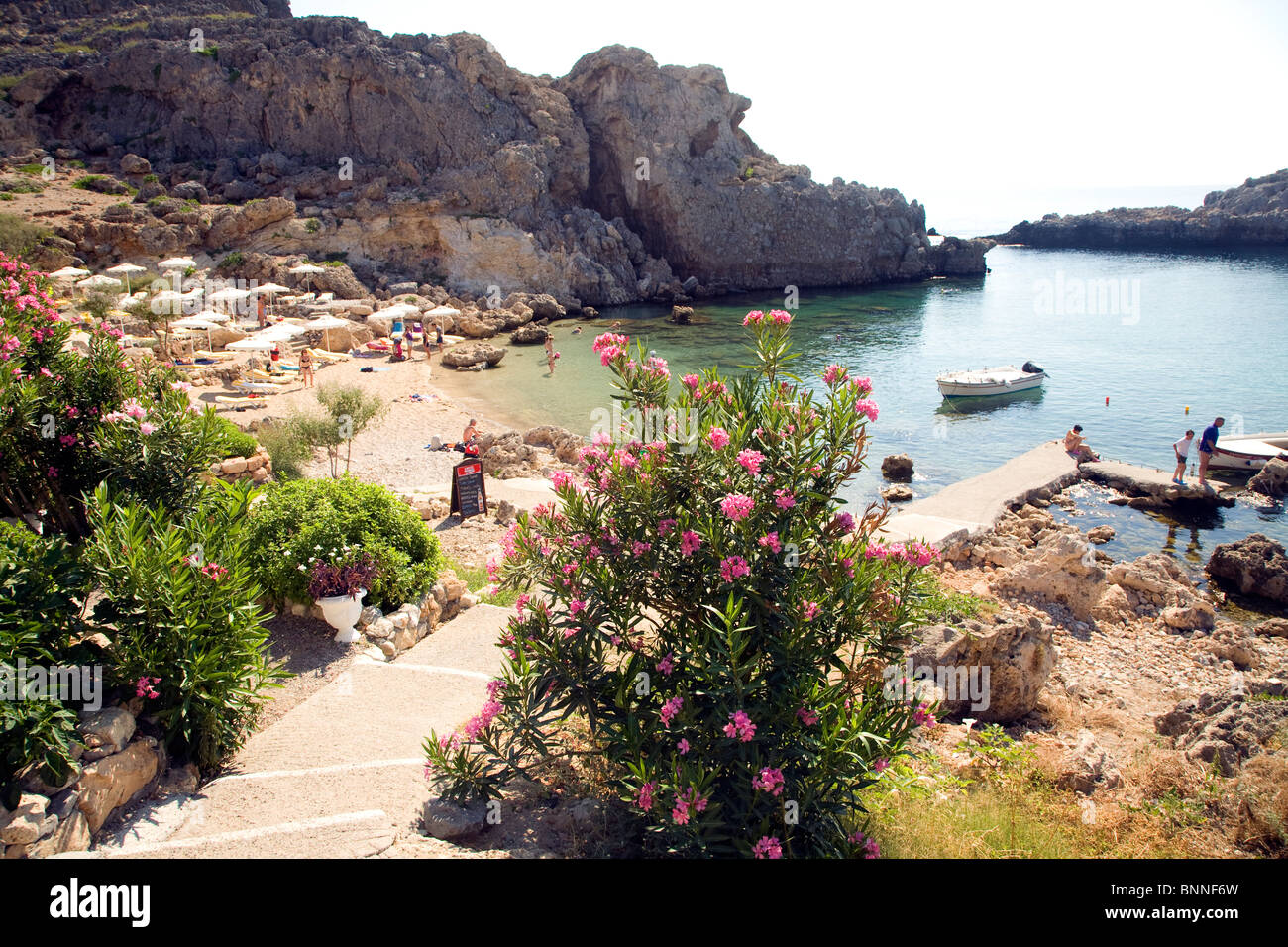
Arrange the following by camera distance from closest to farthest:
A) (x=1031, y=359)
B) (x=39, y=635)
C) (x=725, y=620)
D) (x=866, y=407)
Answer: (x=725, y=620) < (x=866, y=407) < (x=39, y=635) < (x=1031, y=359)

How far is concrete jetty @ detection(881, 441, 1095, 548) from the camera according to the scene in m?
17.0

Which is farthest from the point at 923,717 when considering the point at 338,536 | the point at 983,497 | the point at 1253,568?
the point at 983,497

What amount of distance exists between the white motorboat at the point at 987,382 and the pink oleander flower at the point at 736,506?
101 ft

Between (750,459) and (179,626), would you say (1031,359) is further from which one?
(179,626)

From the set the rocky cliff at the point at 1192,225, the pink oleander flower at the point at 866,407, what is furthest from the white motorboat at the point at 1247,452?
the rocky cliff at the point at 1192,225

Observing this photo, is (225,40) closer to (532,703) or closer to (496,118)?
(496,118)

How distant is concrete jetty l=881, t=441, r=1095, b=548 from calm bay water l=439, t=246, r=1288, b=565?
105 centimetres

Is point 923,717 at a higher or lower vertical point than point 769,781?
higher

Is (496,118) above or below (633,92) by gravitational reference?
below

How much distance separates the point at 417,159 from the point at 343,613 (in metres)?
55.5

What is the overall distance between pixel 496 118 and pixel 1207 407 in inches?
2018

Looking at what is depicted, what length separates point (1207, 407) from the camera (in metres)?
31.8

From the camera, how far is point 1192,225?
9419cm
